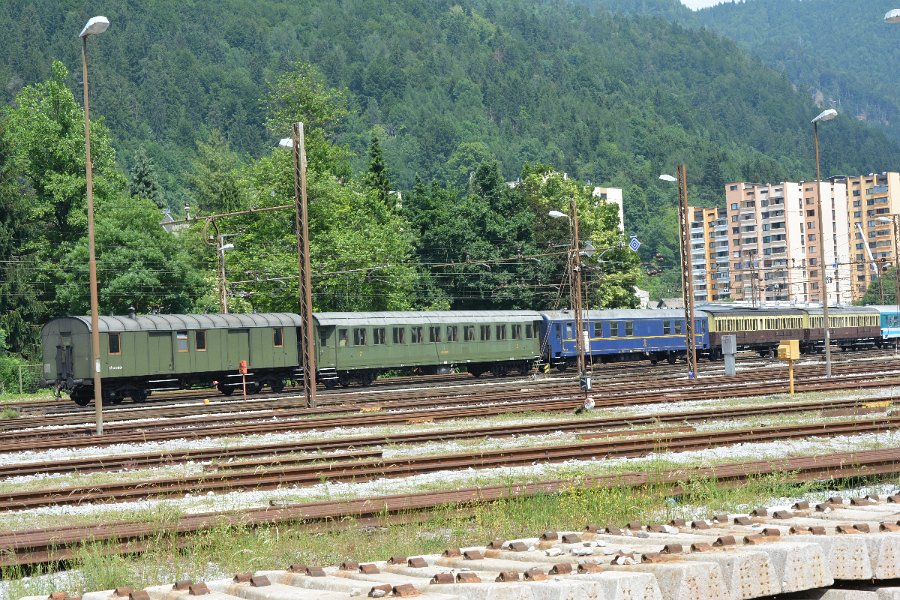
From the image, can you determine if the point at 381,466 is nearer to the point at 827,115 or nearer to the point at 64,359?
the point at 827,115

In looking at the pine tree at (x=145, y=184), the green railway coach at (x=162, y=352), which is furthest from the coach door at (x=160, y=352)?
the pine tree at (x=145, y=184)

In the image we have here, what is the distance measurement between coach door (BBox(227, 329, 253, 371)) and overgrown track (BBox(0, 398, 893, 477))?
19447mm

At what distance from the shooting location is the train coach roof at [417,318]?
46.8m

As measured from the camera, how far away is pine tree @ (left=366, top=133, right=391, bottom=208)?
89938 mm

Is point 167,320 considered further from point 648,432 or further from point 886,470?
point 886,470

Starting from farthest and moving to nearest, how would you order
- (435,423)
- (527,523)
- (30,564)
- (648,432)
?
1. (435,423)
2. (648,432)
3. (527,523)
4. (30,564)

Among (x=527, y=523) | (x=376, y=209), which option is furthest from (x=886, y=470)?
(x=376, y=209)

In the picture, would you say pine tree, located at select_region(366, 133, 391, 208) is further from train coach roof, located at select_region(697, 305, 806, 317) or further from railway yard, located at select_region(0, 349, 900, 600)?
railway yard, located at select_region(0, 349, 900, 600)

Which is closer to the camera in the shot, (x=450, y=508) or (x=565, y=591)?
(x=565, y=591)

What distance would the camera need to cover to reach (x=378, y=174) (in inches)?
3607

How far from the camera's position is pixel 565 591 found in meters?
6.02

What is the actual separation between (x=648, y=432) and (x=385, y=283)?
1678 inches

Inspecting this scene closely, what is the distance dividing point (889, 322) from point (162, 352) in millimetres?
57514

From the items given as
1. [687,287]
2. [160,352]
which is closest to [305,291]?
[160,352]
